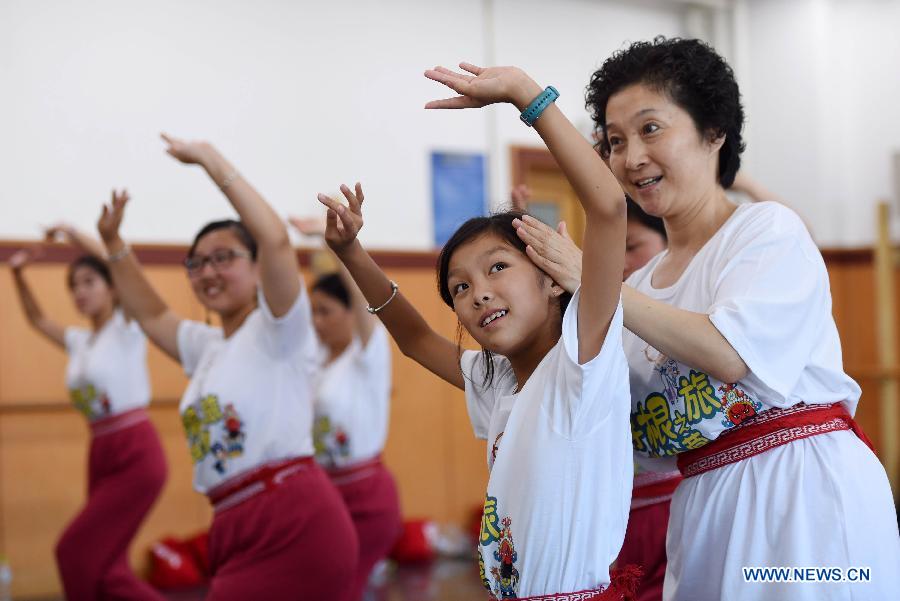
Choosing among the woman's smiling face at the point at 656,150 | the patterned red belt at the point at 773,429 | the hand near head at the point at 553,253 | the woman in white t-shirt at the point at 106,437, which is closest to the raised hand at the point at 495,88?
the hand near head at the point at 553,253

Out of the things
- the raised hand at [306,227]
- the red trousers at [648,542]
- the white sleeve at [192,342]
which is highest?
the raised hand at [306,227]

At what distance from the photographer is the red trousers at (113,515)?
4.27 meters

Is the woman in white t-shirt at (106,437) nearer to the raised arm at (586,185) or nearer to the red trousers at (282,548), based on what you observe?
the red trousers at (282,548)

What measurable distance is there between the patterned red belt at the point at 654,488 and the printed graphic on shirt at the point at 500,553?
76cm

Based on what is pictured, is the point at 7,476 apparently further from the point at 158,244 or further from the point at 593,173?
the point at 593,173

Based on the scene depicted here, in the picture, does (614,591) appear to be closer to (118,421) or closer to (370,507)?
(370,507)

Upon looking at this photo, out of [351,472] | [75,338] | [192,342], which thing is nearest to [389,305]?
[192,342]

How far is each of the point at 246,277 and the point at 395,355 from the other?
11.7 ft

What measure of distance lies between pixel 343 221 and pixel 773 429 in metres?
0.88

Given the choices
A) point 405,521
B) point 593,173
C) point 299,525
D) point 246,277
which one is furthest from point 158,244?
point 593,173

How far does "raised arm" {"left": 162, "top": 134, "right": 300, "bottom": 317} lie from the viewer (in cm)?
270

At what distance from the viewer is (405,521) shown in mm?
6531

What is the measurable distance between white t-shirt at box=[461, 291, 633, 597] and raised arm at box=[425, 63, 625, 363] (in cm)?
3

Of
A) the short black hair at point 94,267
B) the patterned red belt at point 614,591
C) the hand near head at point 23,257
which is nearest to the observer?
the patterned red belt at point 614,591
